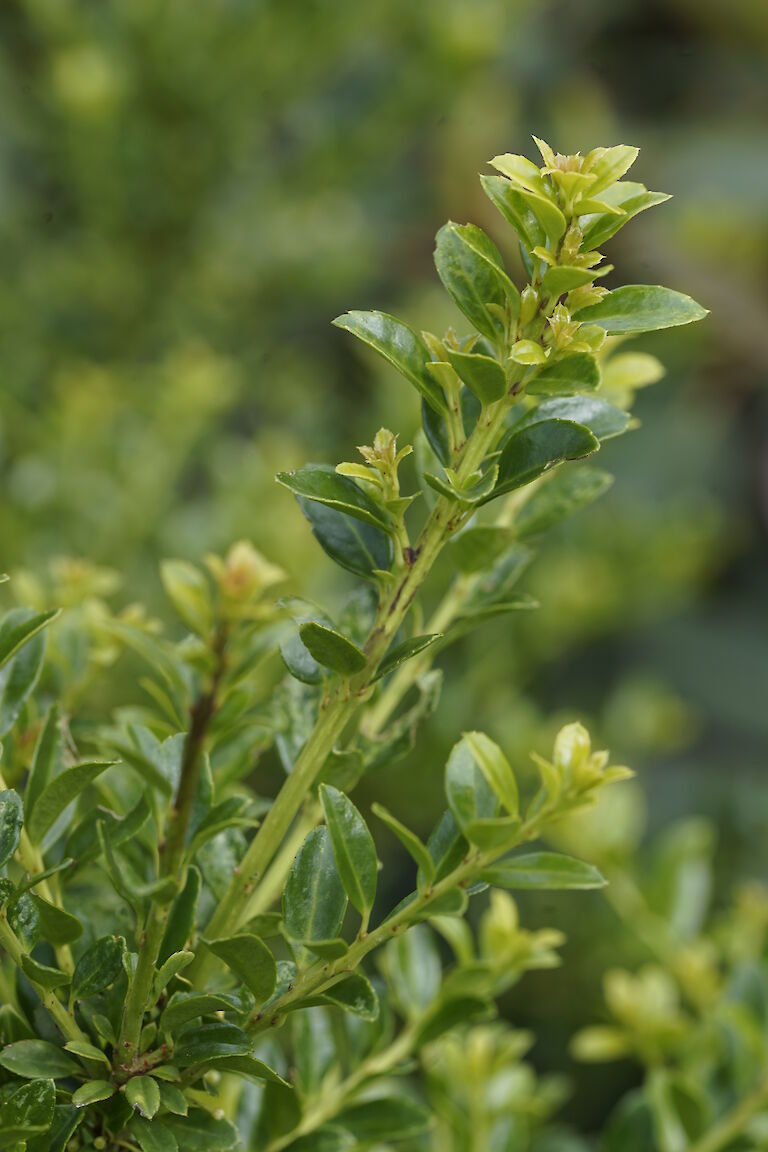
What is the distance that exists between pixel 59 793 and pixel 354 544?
11 cm

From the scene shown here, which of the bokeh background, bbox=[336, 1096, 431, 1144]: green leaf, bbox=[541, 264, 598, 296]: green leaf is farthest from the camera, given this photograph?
the bokeh background

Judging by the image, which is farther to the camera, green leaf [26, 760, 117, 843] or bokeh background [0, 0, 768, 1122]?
bokeh background [0, 0, 768, 1122]

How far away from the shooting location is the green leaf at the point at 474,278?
1.12ft

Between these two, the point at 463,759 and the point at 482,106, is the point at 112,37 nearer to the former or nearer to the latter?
the point at 482,106

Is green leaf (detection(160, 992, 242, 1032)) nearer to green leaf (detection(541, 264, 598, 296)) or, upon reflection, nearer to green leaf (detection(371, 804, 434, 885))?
green leaf (detection(371, 804, 434, 885))

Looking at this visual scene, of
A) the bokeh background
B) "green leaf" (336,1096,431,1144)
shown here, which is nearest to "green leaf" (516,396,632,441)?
"green leaf" (336,1096,431,1144)

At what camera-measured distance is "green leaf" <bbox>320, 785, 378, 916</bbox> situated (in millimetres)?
351

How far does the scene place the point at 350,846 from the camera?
13.9 inches

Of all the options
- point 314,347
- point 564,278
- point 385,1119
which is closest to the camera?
point 564,278

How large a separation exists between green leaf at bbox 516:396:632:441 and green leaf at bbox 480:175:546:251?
0.05m

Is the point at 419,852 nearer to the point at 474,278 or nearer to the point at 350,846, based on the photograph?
the point at 350,846

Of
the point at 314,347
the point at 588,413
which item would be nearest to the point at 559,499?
the point at 588,413

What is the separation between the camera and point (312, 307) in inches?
63.1

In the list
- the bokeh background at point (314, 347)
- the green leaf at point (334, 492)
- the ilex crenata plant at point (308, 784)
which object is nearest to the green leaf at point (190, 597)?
the ilex crenata plant at point (308, 784)
